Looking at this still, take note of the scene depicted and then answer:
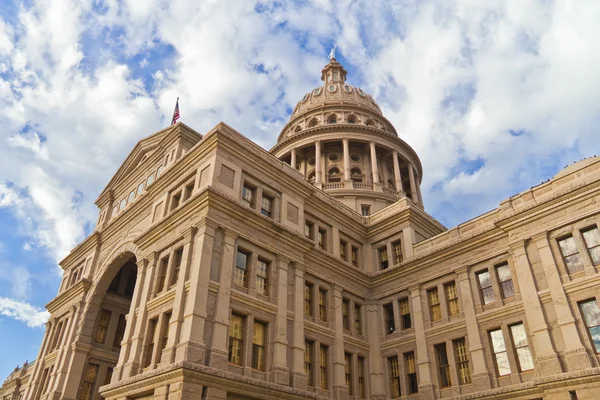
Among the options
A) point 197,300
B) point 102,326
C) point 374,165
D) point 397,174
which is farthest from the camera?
point 397,174

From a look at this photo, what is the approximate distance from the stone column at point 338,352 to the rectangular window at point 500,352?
8774 millimetres

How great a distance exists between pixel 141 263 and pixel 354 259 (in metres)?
15.5

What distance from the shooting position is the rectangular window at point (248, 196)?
27892mm

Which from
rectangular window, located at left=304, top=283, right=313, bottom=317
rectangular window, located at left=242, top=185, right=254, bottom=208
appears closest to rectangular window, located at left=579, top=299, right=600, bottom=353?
rectangular window, located at left=304, top=283, right=313, bottom=317

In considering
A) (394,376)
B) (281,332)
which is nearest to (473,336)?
(394,376)

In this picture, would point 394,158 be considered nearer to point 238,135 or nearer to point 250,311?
point 238,135

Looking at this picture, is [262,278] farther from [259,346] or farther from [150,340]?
[150,340]

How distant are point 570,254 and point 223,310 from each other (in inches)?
731

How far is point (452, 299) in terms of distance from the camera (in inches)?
1161

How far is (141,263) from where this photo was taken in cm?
2880

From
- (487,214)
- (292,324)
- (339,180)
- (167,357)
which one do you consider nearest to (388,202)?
(339,180)

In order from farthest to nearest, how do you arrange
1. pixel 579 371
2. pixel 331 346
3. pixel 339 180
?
pixel 339 180 < pixel 331 346 < pixel 579 371

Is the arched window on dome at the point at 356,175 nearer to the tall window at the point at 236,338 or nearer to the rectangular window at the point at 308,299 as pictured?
the rectangular window at the point at 308,299

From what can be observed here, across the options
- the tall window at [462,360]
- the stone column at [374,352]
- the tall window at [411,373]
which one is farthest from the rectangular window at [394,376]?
the tall window at [462,360]
